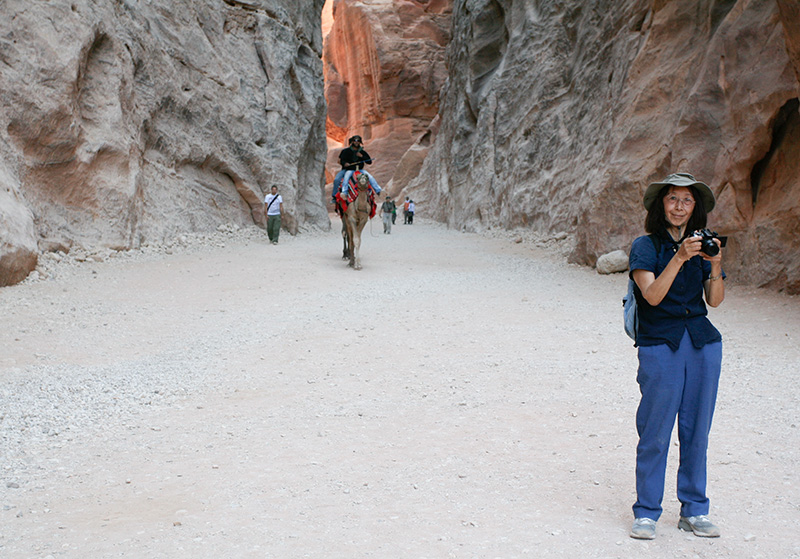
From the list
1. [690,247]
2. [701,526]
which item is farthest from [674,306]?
[701,526]

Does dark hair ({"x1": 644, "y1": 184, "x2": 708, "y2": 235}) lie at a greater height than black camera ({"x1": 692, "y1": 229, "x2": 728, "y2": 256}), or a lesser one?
greater

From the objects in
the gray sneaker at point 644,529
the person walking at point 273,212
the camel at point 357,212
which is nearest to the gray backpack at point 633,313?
the gray sneaker at point 644,529

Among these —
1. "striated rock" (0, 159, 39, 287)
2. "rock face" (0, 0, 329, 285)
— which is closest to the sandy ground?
"striated rock" (0, 159, 39, 287)

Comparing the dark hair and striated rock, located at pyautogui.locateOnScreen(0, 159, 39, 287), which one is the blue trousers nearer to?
the dark hair

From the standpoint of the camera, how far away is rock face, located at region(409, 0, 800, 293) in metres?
9.04

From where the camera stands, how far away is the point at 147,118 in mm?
15461

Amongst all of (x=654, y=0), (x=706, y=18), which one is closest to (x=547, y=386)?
(x=706, y=18)

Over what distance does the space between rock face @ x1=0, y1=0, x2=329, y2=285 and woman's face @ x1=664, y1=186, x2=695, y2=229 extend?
29.6 ft

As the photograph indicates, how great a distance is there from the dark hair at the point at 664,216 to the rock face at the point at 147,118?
8.94 m

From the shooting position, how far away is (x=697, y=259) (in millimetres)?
2902

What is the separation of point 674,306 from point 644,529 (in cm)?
100

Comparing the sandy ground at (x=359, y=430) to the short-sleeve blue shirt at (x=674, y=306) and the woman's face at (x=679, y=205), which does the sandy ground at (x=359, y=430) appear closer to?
the short-sleeve blue shirt at (x=674, y=306)

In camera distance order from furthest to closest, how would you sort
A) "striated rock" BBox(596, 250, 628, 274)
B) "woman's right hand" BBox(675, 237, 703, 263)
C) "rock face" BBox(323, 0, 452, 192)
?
"rock face" BBox(323, 0, 452, 192) < "striated rock" BBox(596, 250, 628, 274) < "woman's right hand" BBox(675, 237, 703, 263)

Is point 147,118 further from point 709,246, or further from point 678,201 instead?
point 709,246
